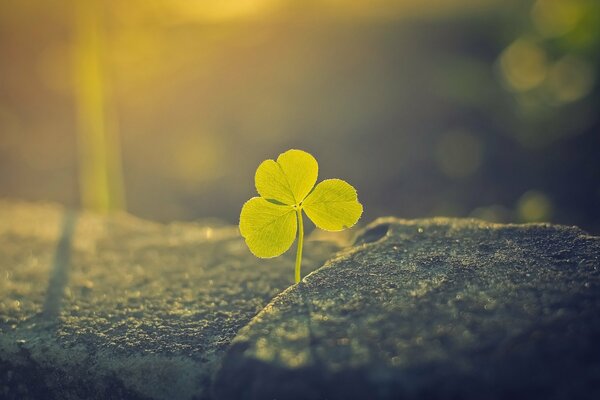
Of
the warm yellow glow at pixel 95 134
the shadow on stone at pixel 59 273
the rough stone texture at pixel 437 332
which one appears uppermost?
the warm yellow glow at pixel 95 134

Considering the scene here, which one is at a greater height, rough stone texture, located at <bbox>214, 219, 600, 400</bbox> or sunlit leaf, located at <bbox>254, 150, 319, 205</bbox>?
sunlit leaf, located at <bbox>254, 150, 319, 205</bbox>

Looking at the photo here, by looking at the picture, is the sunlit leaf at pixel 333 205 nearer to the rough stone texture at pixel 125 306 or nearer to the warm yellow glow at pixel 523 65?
the rough stone texture at pixel 125 306

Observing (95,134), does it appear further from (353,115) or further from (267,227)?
(267,227)

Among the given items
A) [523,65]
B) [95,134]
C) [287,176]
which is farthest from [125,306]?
[523,65]

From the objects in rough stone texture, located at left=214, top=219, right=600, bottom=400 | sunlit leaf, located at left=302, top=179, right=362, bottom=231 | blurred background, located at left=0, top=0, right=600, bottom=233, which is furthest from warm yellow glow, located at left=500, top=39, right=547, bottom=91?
sunlit leaf, located at left=302, top=179, right=362, bottom=231

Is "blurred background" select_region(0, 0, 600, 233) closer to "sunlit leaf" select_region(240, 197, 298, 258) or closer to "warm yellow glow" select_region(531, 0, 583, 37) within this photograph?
"warm yellow glow" select_region(531, 0, 583, 37)

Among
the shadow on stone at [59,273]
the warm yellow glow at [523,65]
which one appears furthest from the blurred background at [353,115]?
the shadow on stone at [59,273]

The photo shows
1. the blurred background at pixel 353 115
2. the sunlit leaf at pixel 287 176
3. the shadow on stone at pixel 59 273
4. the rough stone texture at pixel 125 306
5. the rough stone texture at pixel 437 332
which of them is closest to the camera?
the rough stone texture at pixel 437 332
